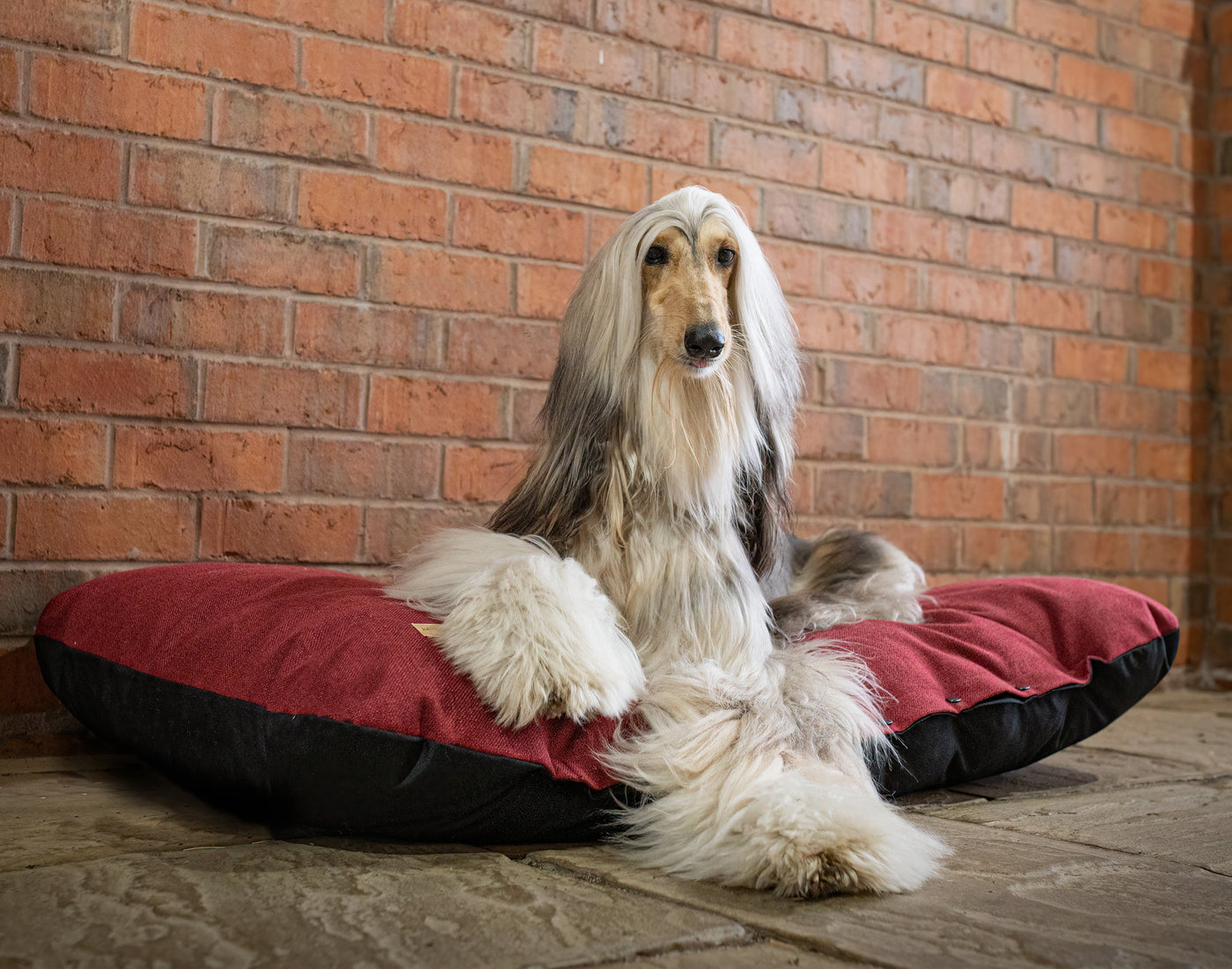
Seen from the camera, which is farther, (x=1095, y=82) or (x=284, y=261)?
(x=1095, y=82)

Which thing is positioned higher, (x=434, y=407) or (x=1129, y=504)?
(x=434, y=407)

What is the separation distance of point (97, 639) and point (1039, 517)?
272cm

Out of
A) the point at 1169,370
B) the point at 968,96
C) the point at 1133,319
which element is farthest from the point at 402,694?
the point at 1169,370

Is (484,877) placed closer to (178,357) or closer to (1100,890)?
(1100,890)

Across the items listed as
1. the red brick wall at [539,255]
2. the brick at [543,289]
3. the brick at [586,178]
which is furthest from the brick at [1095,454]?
the brick at [543,289]

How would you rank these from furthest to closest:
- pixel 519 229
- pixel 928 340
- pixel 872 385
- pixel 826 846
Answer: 1. pixel 928 340
2. pixel 872 385
3. pixel 519 229
4. pixel 826 846

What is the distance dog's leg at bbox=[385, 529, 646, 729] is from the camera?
1.59m

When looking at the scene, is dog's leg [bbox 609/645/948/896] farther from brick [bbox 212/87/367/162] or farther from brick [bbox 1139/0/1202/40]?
brick [bbox 1139/0/1202/40]

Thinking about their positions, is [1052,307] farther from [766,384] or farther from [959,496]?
[766,384]

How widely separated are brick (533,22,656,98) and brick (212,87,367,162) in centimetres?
49

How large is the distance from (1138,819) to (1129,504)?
2.15 metres

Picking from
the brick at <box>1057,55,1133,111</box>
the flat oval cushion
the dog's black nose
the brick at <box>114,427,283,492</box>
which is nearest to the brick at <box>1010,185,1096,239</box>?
the brick at <box>1057,55,1133,111</box>

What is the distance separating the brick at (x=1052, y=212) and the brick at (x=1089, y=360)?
34 cm

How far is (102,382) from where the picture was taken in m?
2.39
